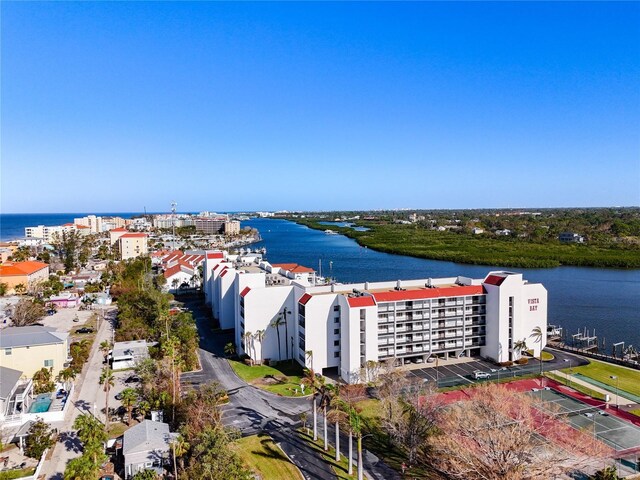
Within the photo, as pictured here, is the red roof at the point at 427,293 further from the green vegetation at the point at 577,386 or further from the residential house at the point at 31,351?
the residential house at the point at 31,351

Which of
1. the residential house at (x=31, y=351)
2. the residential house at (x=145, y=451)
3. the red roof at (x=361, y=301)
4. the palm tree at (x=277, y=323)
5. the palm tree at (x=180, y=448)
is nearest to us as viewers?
the palm tree at (x=180, y=448)

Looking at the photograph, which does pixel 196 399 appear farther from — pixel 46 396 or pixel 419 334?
pixel 419 334

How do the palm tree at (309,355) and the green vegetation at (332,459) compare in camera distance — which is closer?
the green vegetation at (332,459)

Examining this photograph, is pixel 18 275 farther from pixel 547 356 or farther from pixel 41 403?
pixel 547 356

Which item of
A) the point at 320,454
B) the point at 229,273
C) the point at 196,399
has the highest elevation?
the point at 229,273

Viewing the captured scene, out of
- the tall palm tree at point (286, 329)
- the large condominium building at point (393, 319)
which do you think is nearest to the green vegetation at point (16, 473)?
the large condominium building at point (393, 319)

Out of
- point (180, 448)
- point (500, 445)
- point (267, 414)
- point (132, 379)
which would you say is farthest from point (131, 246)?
point (500, 445)

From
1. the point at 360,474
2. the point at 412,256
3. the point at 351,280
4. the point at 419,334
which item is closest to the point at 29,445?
the point at 360,474
